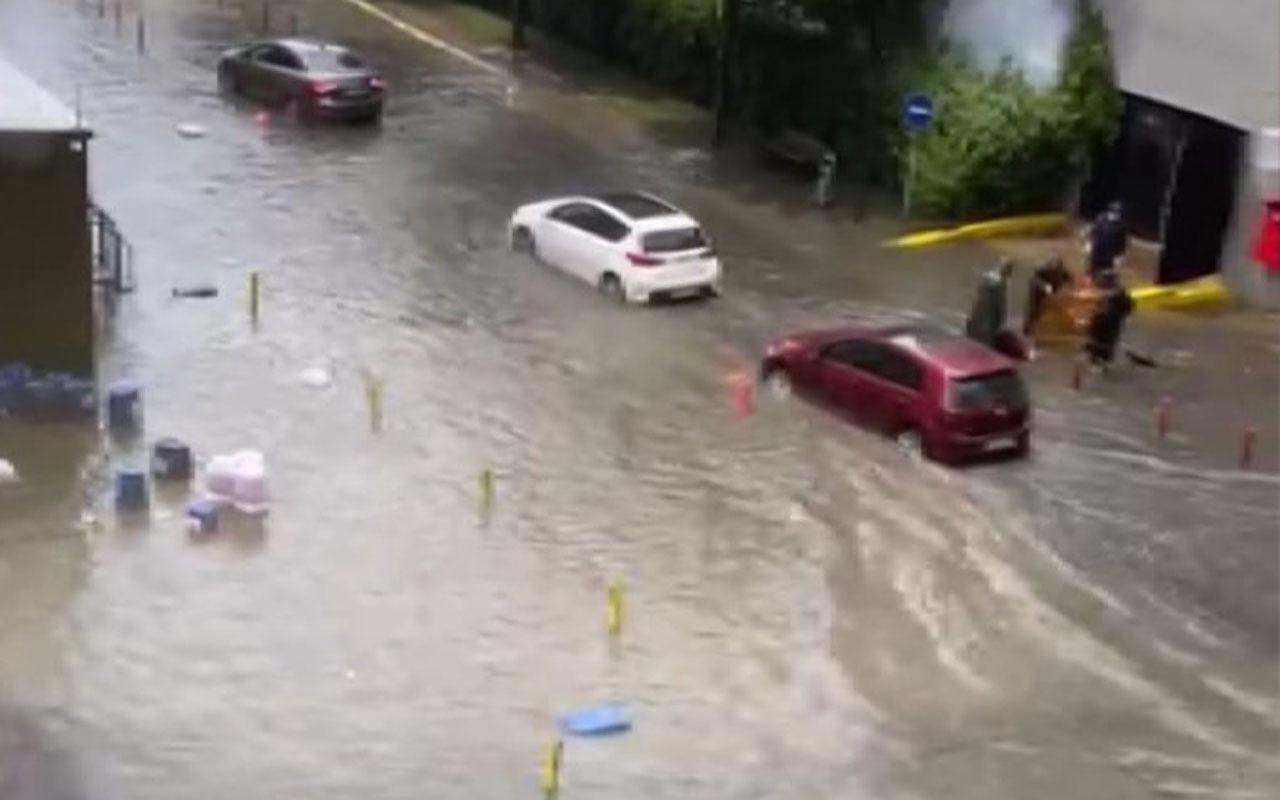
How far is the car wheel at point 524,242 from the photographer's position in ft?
115

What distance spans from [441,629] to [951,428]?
710 cm

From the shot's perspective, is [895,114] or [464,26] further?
[464,26]

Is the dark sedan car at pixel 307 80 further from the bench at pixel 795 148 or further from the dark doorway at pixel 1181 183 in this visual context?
the dark doorway at pixel 1181 183

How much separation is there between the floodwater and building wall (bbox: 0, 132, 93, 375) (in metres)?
1.05

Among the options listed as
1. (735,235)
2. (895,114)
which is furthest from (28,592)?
(895,114)

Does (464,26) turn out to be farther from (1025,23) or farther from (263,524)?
(263,524)

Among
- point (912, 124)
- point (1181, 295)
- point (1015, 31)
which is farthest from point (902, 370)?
point (1015, 31)

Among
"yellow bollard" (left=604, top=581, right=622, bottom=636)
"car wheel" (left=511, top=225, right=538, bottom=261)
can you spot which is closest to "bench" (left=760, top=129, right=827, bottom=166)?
"car wheel" (left=511, top=225, right=538, bottom=261)

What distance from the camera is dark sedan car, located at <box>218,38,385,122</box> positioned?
139ft

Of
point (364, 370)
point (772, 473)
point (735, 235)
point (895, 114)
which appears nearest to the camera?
point (772, 473)

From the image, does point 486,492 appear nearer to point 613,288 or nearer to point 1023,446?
point 1023,446

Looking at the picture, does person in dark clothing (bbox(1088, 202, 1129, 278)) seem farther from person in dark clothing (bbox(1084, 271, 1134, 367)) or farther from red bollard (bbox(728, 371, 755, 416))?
red bollard (bbox(728, 371, 755, 416))

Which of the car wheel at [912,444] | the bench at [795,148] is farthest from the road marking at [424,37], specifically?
the car wheel at [912,444]

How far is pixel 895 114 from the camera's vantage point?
130 feet
